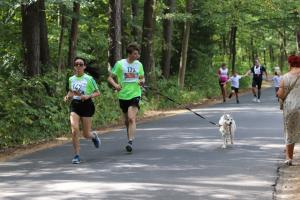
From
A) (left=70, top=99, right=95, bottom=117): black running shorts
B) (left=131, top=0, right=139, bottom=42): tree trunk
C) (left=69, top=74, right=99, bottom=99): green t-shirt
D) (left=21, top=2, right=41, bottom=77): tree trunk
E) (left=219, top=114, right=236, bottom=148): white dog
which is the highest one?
(left=131, top=0, right=139, bottom=42): tree trunk

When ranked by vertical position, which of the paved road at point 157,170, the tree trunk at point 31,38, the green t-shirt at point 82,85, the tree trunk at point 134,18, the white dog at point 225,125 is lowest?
the paved road at point 157,170

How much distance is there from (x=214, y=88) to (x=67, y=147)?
73.0 ft

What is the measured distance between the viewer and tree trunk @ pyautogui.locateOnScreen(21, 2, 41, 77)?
52.7 ft

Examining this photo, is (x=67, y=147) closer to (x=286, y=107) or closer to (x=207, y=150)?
(x=207, y=150)

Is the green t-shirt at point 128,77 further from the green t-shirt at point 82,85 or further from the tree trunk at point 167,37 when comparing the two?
the tree trunk at point 167,37

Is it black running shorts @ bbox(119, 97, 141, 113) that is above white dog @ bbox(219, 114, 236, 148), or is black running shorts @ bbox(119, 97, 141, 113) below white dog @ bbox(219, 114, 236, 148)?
above

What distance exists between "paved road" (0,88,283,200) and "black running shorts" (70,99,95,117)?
0.88 m

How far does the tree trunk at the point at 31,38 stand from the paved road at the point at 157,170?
11.5 feet

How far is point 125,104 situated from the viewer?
11.4 m

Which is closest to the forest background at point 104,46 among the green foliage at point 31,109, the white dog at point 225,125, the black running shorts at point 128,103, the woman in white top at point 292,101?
the green foliage at point 31,109

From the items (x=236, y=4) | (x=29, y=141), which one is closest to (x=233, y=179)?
(x=29, y=141)

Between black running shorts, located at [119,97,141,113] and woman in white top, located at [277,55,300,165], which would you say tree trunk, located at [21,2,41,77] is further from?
woman in white top, located at [277,55,300,165]

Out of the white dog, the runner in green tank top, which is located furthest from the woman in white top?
the runner in green tank top

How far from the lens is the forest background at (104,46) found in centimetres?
1511
